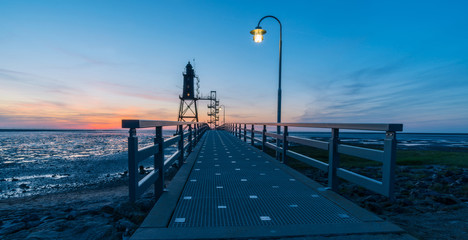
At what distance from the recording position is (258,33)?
9797 millimetres

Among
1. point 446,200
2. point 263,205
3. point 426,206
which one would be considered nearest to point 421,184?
point 446,200

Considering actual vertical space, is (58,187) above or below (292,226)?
below

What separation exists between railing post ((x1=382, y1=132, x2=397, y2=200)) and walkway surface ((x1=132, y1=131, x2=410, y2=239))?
360 millimetres

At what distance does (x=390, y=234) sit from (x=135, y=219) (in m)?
3.21

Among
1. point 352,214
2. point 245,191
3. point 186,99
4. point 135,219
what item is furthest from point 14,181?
point 186,99

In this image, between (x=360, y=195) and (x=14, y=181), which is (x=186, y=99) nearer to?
(x=14, y=181)

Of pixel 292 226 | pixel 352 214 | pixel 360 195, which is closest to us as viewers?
pixel 292 226

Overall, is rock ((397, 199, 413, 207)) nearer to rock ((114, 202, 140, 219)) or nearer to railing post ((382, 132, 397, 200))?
railing post ((382, 132, 397, 200))

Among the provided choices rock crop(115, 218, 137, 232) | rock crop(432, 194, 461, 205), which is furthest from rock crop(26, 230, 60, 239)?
rock crop(432, 194, 461, 205)

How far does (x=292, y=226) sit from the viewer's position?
2.47 metres

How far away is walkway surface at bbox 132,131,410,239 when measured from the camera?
236cm

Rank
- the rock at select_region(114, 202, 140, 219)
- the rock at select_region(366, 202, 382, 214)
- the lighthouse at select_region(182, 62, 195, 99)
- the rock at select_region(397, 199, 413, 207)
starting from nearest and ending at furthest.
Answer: the rock at select_region(114, 202, 140, 219) < the rock at select_region(366, 202, 382, 214) < the rock at select_region(397, 199, 413, 207) < the lighthouse at select_region(182, 62, 195, 99)

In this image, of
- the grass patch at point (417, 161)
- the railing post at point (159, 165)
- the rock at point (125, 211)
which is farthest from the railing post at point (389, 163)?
the grass patch at point (417, 161)

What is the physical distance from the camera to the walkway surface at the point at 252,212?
236 centimetres
